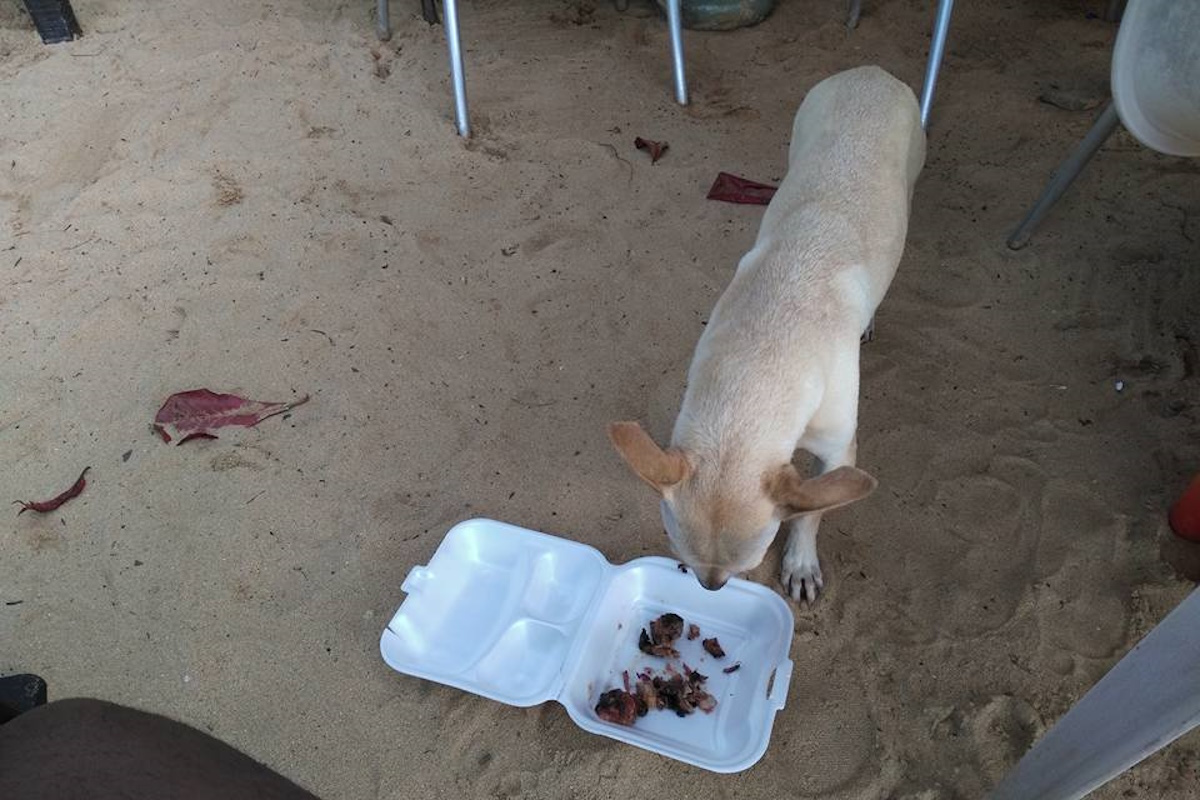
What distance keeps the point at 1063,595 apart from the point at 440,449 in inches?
91.2

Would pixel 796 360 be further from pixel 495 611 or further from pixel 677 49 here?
pixel 677 49

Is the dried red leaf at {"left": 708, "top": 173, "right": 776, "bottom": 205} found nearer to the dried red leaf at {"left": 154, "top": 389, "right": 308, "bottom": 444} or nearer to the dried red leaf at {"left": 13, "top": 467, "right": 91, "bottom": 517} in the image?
the dried red leaf at {"left": 154, "top": 389, "right": 308, "bottom": 444}

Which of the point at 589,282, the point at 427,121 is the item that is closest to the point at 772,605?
the point at 589,282

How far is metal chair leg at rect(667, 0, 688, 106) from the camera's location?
4.81 meters

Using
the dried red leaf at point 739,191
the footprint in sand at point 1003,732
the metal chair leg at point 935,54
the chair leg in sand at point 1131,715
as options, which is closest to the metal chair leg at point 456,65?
the dried red leaf at point 739,191

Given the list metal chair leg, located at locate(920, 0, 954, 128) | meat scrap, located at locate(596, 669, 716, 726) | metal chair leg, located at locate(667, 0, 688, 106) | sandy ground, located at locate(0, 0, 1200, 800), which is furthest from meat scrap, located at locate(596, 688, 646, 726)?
metal chair leg, located at locate(667, 0, 688, 106)

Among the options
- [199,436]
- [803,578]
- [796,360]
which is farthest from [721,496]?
[199,436]

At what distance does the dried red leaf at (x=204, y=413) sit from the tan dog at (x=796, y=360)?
2.03 metres

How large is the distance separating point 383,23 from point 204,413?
3271 millimetres

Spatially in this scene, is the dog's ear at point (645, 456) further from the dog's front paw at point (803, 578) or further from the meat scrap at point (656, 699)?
the dog's front paw at point (803, 578)

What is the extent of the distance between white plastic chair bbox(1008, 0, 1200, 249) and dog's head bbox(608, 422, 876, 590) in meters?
2.33

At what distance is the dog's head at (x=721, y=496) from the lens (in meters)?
2.01

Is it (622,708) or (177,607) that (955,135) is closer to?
(622,708)

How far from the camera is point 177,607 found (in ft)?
9.68
